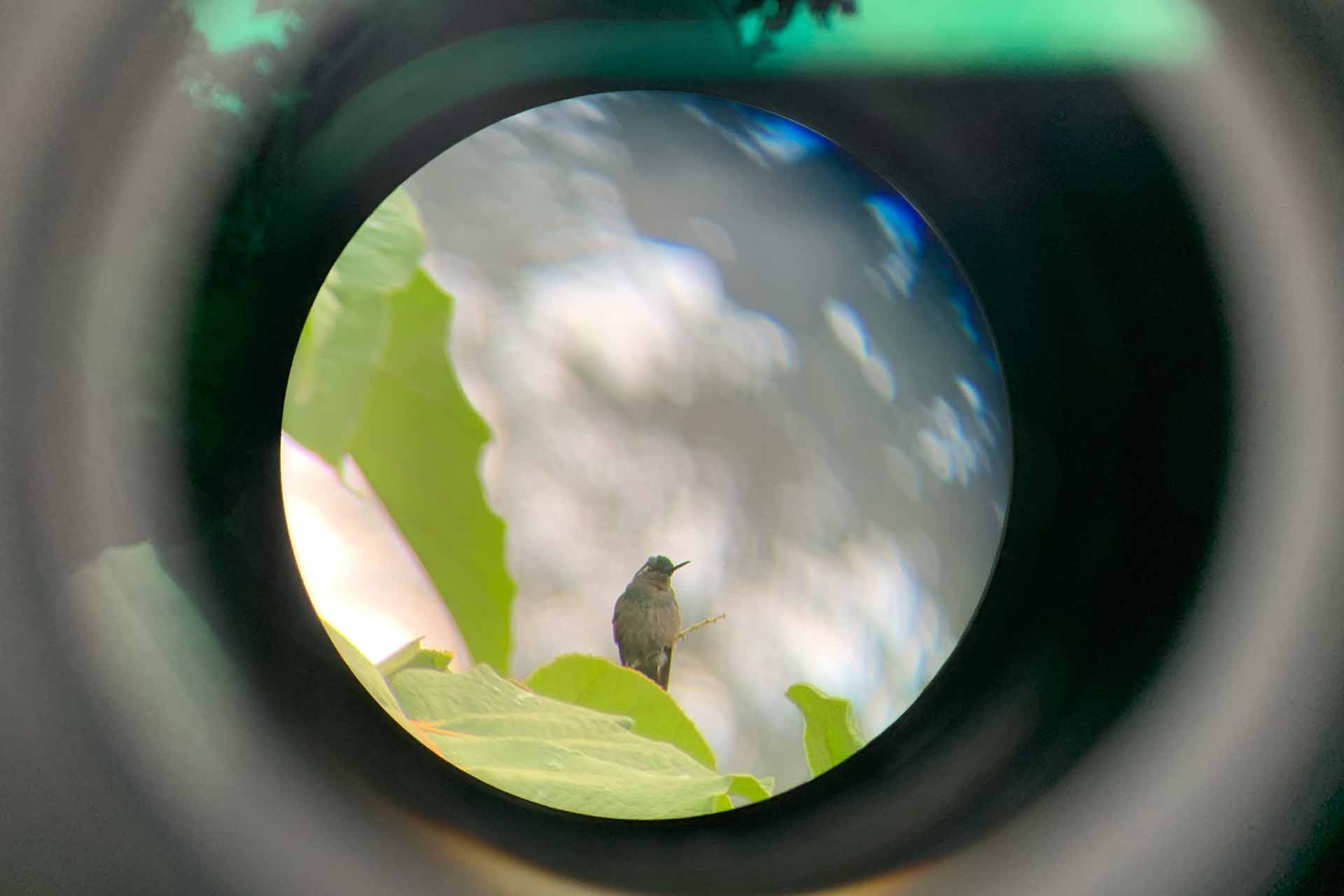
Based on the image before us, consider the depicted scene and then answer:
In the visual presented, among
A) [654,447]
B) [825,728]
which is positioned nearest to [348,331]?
[654,447]

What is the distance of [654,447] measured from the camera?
510 mm

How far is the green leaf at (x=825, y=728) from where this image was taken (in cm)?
45

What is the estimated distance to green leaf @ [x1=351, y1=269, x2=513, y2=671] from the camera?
47 centimetres

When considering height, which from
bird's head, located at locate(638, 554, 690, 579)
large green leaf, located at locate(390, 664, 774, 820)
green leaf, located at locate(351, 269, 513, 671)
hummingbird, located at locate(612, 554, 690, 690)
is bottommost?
large green leaf, located at locate(390, 664, 774, 820)

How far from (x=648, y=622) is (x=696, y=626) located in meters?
0.04

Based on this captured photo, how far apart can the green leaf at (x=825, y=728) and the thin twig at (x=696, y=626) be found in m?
0.05

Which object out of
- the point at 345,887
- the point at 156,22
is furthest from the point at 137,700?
the point at 156,22

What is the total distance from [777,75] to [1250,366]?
239mm

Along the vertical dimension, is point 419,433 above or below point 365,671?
above

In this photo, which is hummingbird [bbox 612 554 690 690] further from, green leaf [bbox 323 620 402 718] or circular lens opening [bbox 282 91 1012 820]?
green leaf [bbox 323 620 402 718]

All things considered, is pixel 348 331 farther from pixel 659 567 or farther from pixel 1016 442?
pixel 1016 442

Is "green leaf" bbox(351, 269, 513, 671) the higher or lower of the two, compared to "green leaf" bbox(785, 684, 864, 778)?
higher

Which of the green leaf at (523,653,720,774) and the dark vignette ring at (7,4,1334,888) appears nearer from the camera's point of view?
the dark vignette ring at (7,4,1334,888)

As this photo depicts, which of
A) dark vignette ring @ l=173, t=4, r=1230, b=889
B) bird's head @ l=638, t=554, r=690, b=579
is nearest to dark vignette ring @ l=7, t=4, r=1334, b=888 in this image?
dark vignette ring @ l=173, t=4, r=1230, b=889
